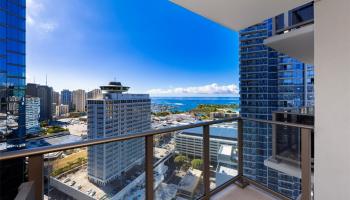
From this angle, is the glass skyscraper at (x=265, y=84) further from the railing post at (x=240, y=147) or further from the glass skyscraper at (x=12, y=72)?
the glass skyscraper at (x=12, y=72)

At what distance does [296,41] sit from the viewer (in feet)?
11.1

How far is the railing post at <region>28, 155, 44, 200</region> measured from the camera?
3.61ft

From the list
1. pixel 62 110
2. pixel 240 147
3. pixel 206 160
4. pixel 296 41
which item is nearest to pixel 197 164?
pixel 206 160

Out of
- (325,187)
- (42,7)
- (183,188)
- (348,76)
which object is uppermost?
(42,7)

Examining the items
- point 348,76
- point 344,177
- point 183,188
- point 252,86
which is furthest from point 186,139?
point 252,86

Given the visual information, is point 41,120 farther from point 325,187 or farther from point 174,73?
point 174,73

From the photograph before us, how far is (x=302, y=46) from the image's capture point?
3.67 meters

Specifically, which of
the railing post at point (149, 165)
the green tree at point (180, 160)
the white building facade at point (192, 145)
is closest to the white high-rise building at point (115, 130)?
the railing post at point (149, 165)

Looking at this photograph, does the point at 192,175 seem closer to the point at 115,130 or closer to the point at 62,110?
the point at 115,130

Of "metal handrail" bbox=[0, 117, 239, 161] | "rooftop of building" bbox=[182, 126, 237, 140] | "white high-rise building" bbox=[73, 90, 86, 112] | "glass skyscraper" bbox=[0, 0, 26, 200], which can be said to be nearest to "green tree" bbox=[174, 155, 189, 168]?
"rooftop of building" bbox=[182, 126, 237, 140]

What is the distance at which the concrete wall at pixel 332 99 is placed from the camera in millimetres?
1752

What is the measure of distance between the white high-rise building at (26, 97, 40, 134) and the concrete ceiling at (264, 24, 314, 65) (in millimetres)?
5807

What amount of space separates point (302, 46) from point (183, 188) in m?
3.79

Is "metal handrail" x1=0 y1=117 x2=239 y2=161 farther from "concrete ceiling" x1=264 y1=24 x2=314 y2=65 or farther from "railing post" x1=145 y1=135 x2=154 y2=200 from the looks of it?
"concrete ceiling" x1=264 y1=24 x2=314 y2=65
